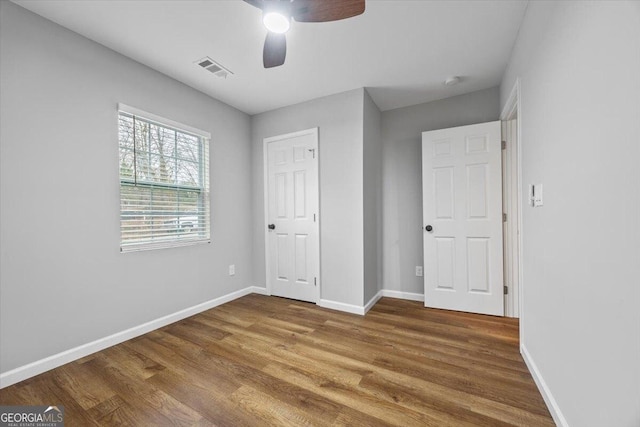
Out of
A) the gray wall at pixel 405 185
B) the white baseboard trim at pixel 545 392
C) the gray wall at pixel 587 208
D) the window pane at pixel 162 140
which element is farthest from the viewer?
the gray wall at pixel 405 185

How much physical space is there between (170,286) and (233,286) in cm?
86

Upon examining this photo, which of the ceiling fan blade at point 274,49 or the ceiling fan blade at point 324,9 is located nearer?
the ceiling fan blade at point 324,9

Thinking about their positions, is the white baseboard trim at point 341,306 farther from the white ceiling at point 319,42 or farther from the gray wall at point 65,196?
the white ceiling at point 319,42

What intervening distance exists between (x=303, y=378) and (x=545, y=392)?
4.70ft

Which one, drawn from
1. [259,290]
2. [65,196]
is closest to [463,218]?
[259,290]

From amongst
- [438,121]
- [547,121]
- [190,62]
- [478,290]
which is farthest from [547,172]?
[190,62]

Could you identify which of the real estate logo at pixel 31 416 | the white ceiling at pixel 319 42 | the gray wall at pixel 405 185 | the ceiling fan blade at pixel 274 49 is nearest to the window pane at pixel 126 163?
the white ceiling at pixel 319 42

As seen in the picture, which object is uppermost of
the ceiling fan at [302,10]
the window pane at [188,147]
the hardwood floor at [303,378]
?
the ceiling fan at [302,10]

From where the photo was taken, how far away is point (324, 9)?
1381 mm

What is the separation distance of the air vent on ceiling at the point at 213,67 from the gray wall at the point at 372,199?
5.05 ft

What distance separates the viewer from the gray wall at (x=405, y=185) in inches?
128

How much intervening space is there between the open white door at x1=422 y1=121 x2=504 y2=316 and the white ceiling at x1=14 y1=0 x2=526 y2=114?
0.68m

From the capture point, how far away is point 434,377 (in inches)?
67.1

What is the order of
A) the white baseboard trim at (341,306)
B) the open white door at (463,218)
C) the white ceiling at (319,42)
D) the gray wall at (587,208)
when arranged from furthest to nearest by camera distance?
the white baseboard trim at (341,306) → the open white door at (463,218) → the white ceiling at (319,42) → the gray wall at (587,208)
